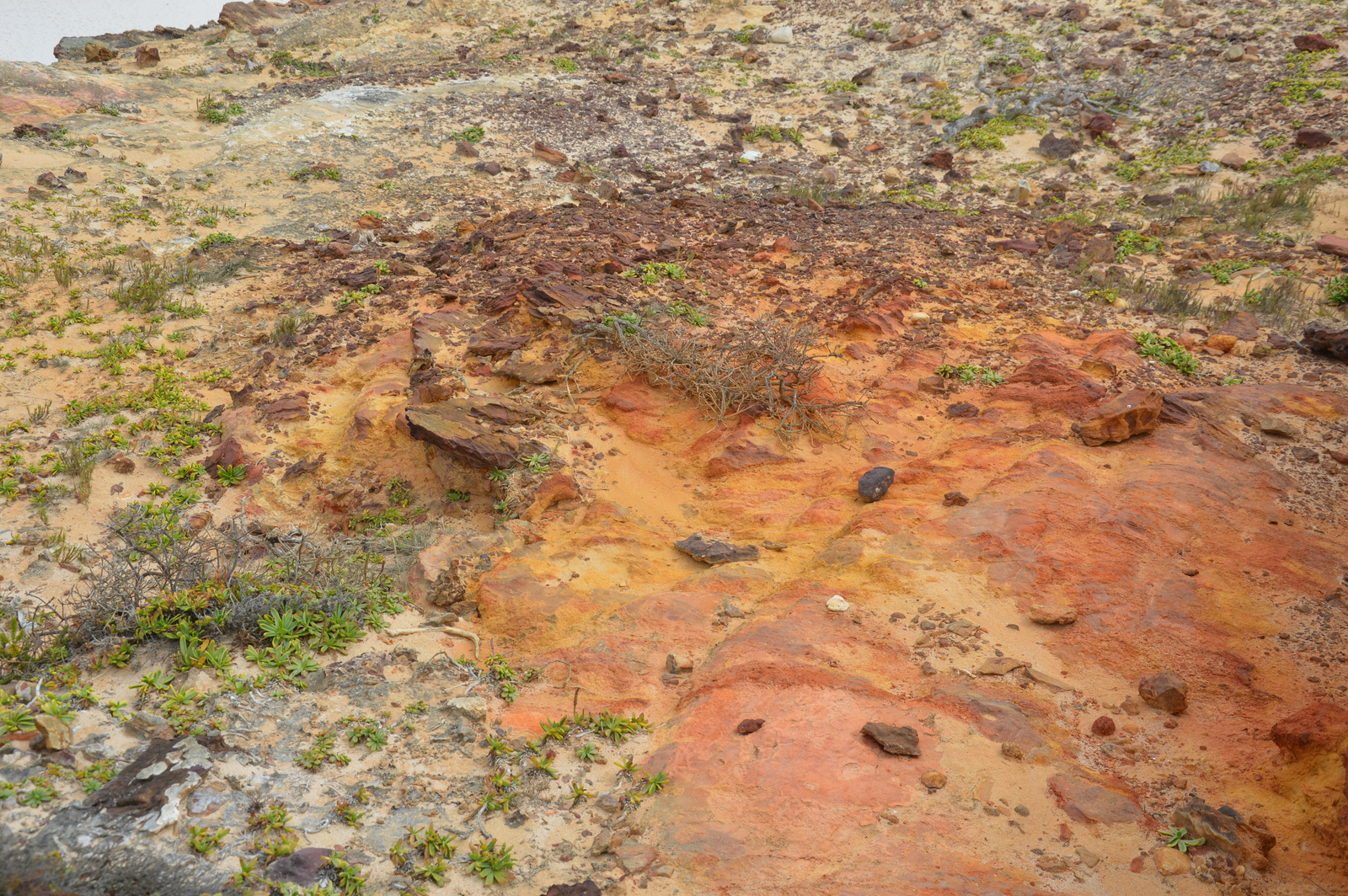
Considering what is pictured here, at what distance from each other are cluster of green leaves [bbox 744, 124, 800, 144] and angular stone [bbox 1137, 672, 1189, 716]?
10.4m

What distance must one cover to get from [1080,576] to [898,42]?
42.7 feet

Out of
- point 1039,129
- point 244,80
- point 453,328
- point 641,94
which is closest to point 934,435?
point 453,328

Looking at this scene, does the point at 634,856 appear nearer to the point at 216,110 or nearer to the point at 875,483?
the point at 875,483

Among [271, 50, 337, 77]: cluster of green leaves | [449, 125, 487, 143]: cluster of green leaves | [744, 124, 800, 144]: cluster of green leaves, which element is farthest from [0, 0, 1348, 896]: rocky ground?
[271, 50, 337, 77]: cluster of green leaves

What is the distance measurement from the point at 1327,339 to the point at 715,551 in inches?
216

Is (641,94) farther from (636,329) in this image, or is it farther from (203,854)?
(203,854)

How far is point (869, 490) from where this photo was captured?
5090 millimetres

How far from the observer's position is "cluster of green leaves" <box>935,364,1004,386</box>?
635 cm

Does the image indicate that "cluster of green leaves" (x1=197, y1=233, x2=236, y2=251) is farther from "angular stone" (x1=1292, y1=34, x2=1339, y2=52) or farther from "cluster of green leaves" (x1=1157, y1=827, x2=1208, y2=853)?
"angular stone" (x1=1292, y1=34, x2=1339, y2=52)

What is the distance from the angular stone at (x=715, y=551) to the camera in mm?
4688

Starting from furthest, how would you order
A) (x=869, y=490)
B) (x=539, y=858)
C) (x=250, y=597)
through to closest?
(x=869, y=490) < (x=250, y=597) < (x=539, y=858)

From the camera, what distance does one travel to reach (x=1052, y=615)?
3.96 metres

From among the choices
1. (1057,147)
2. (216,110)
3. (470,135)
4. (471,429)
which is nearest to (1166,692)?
(471,429)

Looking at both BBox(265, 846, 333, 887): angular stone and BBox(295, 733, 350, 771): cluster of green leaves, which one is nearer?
BBox(265, 846, 333, 887): angular stone
